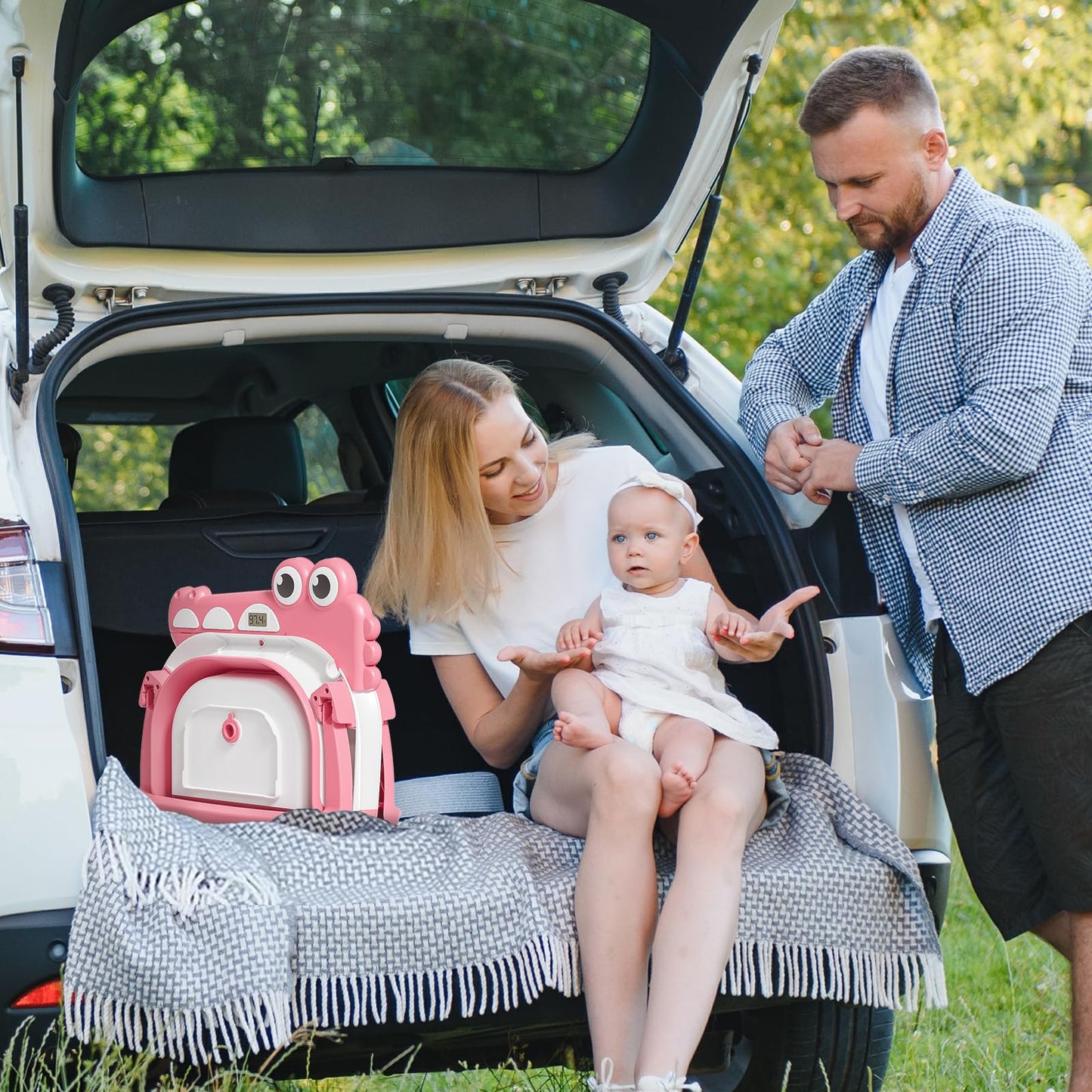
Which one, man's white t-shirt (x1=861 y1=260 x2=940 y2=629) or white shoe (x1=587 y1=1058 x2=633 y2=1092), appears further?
man's white t-shirt (x1=861 y1=260 x2=940 y2=629)

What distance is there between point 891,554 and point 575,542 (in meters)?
0.56

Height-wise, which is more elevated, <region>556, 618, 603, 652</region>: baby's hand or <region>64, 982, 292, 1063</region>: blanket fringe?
<region>556, 618, 603, 652</region>: baby's hand

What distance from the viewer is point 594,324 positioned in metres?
2.74

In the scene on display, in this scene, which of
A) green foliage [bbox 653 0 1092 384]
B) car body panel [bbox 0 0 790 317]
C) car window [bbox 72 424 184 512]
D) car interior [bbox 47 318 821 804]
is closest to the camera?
car body panel [bbox 0 0 790 317]

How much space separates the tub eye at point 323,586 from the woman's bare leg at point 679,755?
538mm

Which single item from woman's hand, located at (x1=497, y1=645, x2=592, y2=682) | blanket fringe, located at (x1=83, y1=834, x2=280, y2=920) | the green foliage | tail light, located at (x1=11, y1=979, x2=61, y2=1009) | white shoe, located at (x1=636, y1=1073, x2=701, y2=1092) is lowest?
white shoe, located at (x1=636, y1=1073, x2=701, y2=1092)

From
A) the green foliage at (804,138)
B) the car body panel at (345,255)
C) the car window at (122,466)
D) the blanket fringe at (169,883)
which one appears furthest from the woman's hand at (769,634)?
the green foliage at (804,138)

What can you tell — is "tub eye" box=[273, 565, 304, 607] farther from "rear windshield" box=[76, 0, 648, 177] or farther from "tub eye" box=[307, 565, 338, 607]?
"rear windshield" box=[76, 0, 648, 177]

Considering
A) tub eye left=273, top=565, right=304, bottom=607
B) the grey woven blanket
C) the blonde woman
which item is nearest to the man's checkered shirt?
the blonde woman

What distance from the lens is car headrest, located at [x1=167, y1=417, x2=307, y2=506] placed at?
3281mm

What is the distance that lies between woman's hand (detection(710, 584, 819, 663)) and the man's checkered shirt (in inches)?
8.0

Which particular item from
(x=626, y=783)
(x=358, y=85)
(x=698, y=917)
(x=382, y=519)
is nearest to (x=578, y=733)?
(x=626, y=783)

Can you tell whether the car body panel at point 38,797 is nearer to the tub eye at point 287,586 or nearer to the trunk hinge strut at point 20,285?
the tub eye at point 287,586

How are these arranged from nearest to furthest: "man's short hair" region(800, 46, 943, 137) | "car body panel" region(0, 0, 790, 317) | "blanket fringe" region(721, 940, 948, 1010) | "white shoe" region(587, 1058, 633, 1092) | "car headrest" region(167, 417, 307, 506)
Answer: "white shoe" region(587, 1058, 633, 1092) < "blanket fringe" region(721, 940, 948, 1010) < "man's short hair" region(800, 46, 943, 137) < "car body panel" region(0, 0, 790, 317) < "car headrest" region(167, 417, 307, 506)
